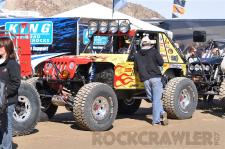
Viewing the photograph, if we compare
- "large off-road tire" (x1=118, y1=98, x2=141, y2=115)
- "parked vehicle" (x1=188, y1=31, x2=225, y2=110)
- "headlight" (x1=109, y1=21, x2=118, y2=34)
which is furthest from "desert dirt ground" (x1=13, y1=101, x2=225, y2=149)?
"headlight" (x1=109, y1=21, x2=118, y2=34)

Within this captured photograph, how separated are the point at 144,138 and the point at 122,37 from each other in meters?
2.92

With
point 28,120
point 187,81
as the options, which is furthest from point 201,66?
point 28,120

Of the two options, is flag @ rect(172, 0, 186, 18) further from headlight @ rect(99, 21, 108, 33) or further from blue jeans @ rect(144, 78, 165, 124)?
blue jeans @ rect(144, 78, 165, 124)

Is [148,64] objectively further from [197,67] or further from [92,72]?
[197,67]

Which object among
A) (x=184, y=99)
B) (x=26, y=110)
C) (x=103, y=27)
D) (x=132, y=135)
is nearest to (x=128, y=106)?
(x=184, y=99)

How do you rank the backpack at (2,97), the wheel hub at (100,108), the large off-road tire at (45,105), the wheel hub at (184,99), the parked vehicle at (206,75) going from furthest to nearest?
the parked vehicle at (206,75) < the wheel hub at (184,99) < the large off-road tire at (45,105) < the wheel hub at (100,108) < the backpack at (2,97)

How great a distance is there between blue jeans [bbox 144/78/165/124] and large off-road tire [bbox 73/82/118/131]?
2.54ft

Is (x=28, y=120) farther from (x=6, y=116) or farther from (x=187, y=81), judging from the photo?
(x=187, y=81)

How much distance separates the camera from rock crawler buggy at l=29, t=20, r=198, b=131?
30.7 ft

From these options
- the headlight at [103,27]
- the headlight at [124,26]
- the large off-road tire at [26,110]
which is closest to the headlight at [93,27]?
the headlight at [103,27]

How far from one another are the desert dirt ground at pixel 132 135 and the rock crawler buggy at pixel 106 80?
330 millimetres

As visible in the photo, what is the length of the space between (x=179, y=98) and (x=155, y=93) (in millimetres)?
1001

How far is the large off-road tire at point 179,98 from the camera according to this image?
10602mm

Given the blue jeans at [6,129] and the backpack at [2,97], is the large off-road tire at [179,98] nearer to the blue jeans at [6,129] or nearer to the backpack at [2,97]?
the blue jeans at [6,129]
